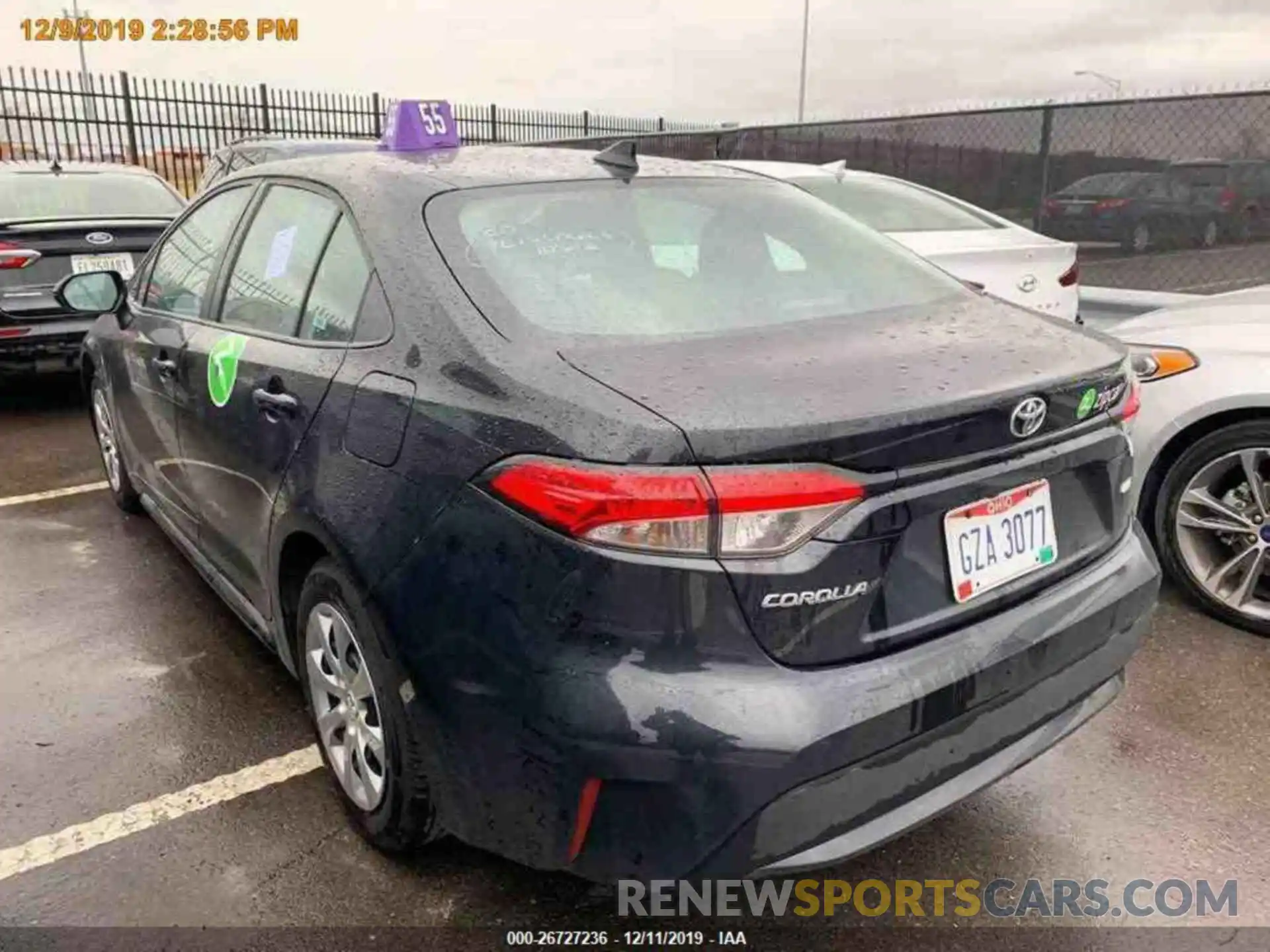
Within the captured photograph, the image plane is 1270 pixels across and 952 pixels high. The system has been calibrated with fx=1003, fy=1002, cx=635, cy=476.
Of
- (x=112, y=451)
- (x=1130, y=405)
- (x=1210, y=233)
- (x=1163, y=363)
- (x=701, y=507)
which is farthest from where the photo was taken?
(x=1210, y=233)

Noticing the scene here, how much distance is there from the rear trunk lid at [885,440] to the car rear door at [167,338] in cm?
184

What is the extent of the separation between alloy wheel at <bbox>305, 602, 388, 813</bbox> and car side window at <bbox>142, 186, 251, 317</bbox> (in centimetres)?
135

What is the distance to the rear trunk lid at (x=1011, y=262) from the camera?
549 cm

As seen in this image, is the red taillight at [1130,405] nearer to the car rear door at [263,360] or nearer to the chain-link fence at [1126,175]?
the car rear door at [263,360]

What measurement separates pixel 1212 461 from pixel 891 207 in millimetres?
3194

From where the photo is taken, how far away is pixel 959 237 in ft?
19.1

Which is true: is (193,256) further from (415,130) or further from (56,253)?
(56,253)

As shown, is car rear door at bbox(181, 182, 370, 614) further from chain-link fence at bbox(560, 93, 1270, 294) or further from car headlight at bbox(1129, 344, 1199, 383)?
chain-link fence at bbox(560, 93, 1270, 294)

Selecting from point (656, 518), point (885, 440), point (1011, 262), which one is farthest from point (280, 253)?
point (1011, 262)

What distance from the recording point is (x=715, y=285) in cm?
239

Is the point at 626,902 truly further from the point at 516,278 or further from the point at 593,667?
the point at 516,278

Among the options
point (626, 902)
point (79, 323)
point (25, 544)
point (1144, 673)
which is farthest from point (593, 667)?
point (79, 323)

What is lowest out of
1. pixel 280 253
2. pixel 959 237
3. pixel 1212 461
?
pixel 1212 461
